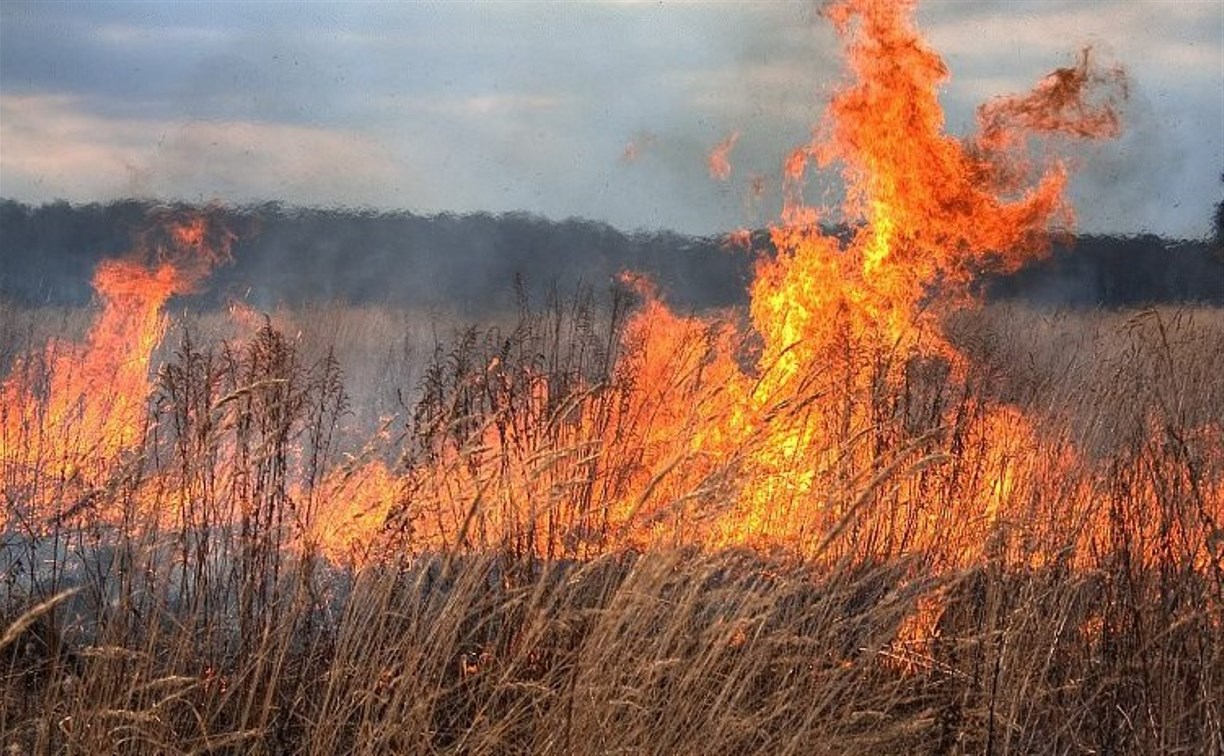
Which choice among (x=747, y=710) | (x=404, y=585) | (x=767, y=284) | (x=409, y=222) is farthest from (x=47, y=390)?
(x=409, y=222)

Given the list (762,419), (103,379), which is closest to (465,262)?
(103,379)

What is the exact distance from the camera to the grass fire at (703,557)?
3.50m

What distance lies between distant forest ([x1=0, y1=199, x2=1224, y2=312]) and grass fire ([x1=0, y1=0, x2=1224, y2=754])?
1759 cm

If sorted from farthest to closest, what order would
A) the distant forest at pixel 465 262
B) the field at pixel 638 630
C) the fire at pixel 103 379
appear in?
the distant forest at pixel 465 262, the fire at pixel 103 379, the field at pixel 638 630

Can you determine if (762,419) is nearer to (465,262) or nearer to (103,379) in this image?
(103,379)

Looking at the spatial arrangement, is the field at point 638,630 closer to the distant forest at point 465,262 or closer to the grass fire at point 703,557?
the grass fire at point 703,557

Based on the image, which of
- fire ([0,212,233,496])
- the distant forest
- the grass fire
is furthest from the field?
the distant forest

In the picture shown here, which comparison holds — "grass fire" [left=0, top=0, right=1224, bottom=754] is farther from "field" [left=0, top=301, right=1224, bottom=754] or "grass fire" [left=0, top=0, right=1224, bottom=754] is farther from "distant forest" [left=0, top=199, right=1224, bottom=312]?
"distant forest" [left=0, top=199, right=1224, bottom=312]

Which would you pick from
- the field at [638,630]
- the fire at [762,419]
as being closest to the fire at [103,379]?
the fire at [762,419]

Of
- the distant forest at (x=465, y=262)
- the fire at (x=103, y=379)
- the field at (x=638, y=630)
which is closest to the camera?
the field at (x=638, y=630)

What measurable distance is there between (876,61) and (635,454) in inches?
161

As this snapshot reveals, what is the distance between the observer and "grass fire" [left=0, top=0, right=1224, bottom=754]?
3.50m

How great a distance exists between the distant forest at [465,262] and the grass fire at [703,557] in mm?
17590

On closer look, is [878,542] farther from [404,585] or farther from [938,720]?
[404,585]
